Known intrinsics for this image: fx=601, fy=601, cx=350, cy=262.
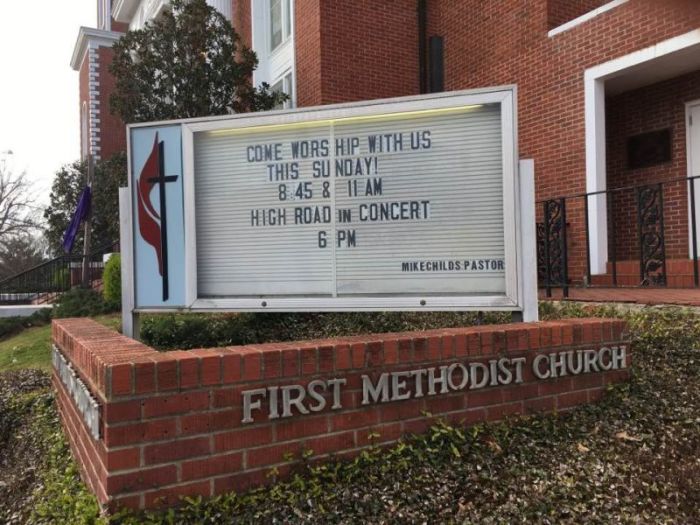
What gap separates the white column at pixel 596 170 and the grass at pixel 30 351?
21.0 ft

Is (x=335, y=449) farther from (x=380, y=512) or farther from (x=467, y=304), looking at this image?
(x=467, y=304)

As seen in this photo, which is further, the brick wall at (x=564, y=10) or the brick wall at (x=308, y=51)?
the brick wall at (x=308, y=51)

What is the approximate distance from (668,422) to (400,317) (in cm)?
294

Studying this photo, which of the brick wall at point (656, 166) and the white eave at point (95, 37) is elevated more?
the white eave at point (95, 37)

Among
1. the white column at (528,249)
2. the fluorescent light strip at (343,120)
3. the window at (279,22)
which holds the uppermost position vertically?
the window at (279,22)

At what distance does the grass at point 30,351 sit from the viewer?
703 cm

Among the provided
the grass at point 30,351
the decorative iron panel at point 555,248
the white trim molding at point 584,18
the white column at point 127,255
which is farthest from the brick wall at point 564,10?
the grass at point 30,351

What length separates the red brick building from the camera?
800 cm

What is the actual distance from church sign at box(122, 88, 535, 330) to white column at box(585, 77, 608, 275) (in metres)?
5.06

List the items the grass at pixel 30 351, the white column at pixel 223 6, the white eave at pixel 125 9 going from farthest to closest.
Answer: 1. the white eave at pixel 125 9
2. the white column at pixel 223 6
3. the grass at pixel 30 351

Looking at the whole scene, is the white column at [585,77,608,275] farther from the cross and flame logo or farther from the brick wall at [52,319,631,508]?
the cross and flame logo

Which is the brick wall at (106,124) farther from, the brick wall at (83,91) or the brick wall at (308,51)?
the brick wall at (308,51)

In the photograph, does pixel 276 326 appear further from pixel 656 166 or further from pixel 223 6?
pixel 223 6

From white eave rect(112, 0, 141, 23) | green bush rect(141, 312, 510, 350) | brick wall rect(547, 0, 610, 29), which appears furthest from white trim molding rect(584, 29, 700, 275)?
white eave rect(112, 0, 141, 23)
